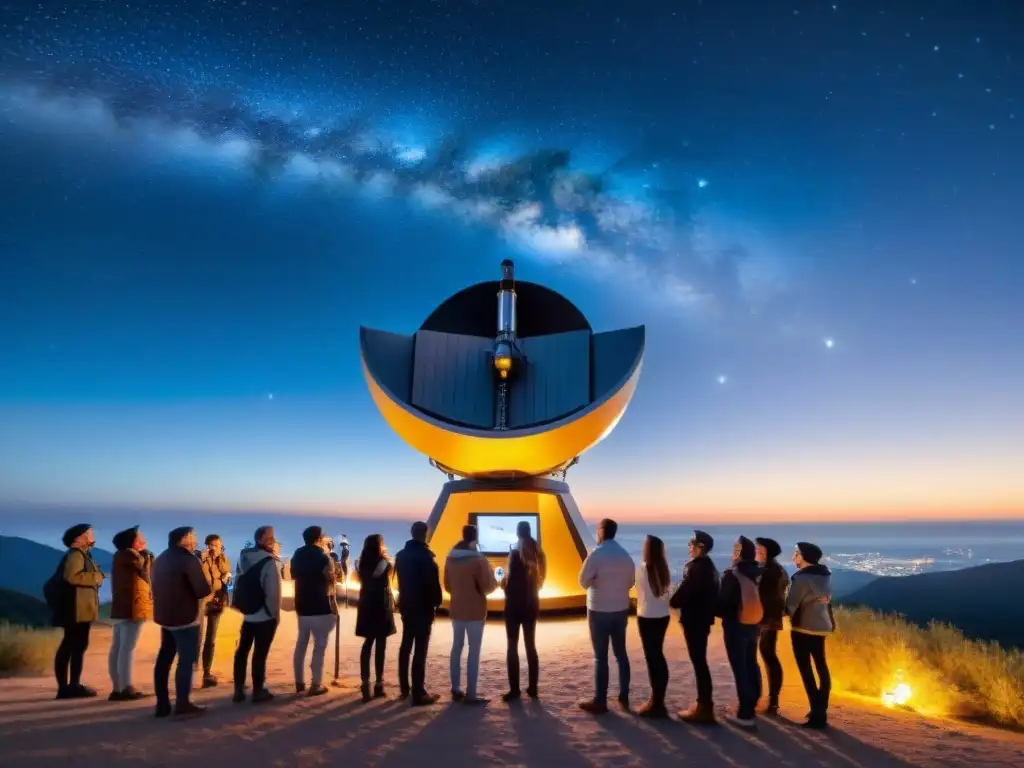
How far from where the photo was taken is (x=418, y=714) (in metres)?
5.44

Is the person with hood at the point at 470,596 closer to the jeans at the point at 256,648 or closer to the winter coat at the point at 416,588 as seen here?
the winter coat at the point at 416,588

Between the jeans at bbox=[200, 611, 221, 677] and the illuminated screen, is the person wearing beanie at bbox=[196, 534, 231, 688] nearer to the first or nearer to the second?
the jeans at bbox=[200, 611, 221, 677]

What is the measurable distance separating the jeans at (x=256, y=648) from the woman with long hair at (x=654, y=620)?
3069 millimetres

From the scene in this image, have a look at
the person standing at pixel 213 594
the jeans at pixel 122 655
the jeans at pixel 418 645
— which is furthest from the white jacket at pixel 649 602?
the jeans at pixel 122 655

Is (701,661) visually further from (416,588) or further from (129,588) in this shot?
(129,588)

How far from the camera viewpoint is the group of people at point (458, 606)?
17.4 ft

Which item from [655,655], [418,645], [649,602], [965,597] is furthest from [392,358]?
[965,597]

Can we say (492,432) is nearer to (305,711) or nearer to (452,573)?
(452,573)

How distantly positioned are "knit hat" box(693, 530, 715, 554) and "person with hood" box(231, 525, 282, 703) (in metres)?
3.48

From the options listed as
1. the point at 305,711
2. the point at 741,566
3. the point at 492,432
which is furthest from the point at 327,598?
the point at 492,432

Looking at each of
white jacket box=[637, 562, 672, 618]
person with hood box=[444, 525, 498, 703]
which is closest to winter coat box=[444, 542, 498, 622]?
person with hood box=[444, 525, 498, 703]

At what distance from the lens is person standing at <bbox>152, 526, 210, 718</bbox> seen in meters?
5.10

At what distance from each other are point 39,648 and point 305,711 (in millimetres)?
4907

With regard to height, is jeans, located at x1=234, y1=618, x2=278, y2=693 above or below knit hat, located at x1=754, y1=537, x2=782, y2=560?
below
